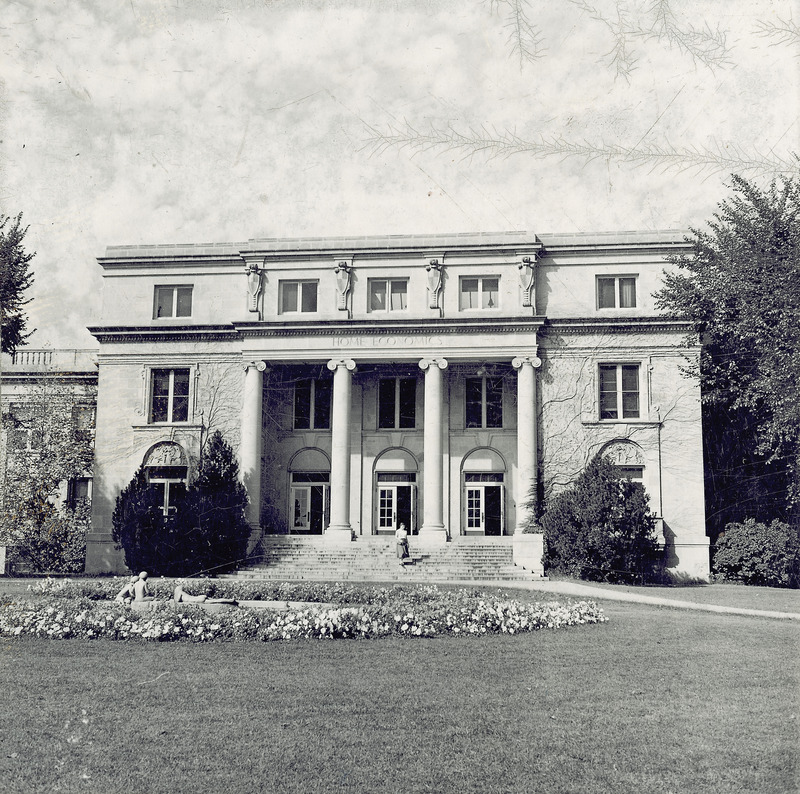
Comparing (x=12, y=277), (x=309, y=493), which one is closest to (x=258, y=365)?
(x=309, y=493)

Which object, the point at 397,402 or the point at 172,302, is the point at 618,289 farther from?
the point at 172,302

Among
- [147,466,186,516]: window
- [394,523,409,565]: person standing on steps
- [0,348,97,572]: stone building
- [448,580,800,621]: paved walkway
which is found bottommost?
[448,580,800,621]: paved walkway

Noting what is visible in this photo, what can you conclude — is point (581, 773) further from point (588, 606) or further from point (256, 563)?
point (256, 563)

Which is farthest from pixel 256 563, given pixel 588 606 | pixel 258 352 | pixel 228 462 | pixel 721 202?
pixel 721 202

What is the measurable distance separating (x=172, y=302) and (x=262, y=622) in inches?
1009

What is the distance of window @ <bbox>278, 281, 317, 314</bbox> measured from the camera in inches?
1527

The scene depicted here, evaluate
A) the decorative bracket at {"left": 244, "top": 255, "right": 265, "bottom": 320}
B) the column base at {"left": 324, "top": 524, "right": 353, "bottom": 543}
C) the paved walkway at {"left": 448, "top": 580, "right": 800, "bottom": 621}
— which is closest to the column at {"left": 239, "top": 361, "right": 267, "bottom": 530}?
the decorative bracket at {"left": 244, "top": 255, "right": 265, "bottom": 320}

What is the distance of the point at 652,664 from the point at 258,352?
26.4m

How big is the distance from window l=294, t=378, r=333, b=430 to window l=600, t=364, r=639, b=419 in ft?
39.8

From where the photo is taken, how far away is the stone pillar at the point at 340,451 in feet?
118

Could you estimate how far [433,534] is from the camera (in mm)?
35406

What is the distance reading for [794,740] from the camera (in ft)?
32.4

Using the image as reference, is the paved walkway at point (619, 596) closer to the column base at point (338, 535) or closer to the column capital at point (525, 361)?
the column base at point (338, 535)

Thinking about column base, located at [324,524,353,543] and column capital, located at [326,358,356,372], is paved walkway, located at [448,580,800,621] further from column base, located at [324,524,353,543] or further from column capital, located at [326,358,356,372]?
column capital, located at [326,358,356,372]
